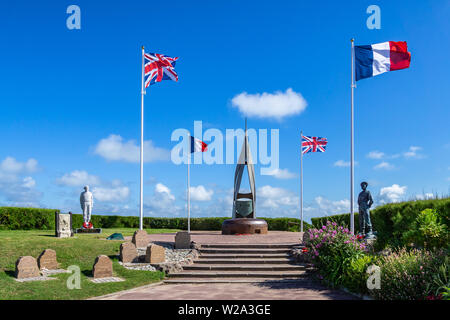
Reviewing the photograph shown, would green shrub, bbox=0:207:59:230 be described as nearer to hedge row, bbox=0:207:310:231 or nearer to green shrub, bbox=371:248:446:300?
hedge row, bbox=0:207:310:231

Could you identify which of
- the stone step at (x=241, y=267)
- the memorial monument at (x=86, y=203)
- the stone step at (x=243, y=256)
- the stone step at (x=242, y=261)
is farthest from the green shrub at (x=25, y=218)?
the stone step at (x=241, y=267)

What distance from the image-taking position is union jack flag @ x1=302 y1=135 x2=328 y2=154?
76.8 ft

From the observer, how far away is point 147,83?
56.0 feet

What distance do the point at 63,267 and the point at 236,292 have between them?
5.85m

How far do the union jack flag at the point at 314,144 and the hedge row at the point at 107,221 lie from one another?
6126 mm

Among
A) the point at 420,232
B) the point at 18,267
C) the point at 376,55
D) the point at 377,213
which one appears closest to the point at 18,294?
the point at 18,267

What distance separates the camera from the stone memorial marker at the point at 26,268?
33.3 ft

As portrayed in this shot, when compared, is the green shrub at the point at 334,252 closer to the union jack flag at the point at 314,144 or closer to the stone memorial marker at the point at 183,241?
the stone memorial marker at the point at 183,241

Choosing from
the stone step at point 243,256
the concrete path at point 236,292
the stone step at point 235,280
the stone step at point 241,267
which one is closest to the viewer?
the concrete path at point 236,292

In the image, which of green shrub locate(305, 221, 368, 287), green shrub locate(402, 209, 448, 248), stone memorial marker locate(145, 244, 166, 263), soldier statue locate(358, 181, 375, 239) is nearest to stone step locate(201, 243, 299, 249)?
stone memorial marker locate(145, 244, 166, 263)

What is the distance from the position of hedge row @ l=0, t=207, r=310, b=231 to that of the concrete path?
16652 mm

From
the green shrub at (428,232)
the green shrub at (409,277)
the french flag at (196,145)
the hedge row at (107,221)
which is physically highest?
the french flag at (196,145)

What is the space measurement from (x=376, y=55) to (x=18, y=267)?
14.6m
